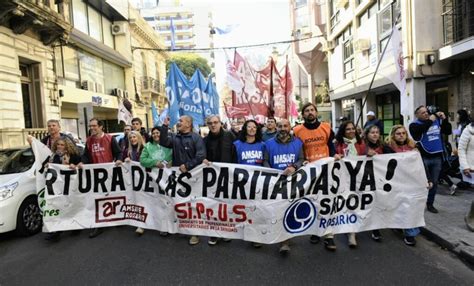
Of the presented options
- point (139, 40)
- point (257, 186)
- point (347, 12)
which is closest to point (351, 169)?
point (257, 186)

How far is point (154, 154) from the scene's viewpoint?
5.76 m

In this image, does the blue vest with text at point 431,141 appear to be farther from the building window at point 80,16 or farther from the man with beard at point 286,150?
the building window at point 80,16

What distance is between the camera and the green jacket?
563 cm

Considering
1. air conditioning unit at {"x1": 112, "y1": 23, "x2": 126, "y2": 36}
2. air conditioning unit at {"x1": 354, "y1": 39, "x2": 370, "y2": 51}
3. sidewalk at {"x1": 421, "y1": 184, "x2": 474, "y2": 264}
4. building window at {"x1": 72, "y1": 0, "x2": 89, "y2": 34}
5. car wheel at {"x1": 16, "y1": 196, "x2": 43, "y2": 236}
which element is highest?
air conditioning unit at {"x1": 112, "y1": 23, "x2": 126, "y2": 36}

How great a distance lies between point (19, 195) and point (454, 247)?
243 inches

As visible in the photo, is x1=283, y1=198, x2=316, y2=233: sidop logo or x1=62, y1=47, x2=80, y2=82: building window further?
x1=62, y1=47, x2=80, y2=82: building window

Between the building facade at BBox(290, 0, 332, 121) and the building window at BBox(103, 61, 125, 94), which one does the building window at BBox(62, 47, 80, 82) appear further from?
the building facade at BBox(290, 0, 332, 121)

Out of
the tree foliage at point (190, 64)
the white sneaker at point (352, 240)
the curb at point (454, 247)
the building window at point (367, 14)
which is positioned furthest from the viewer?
the tree foliage at point (190, 64)

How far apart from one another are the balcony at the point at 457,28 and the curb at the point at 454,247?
669cm

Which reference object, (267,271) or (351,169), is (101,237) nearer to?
(267,271)

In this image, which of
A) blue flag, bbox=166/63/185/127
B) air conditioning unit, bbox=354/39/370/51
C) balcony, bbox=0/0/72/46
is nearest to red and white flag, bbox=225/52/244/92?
blue flag, bbox=166/63/185/127

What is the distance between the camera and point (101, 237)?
18.7 ft

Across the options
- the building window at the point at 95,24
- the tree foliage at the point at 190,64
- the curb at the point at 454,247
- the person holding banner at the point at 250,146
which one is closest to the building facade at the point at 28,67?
the building window at the point at 95,24

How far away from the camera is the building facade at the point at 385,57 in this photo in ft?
38.9
